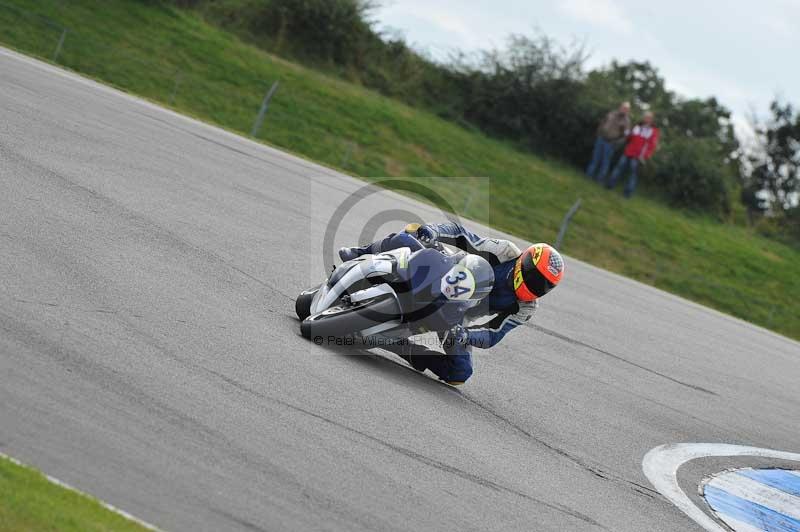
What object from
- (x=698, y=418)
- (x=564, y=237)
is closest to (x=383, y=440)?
(x=698, y=418)

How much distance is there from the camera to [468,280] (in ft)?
25.4

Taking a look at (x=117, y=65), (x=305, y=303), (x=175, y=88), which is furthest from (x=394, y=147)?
(x=305, y=303)

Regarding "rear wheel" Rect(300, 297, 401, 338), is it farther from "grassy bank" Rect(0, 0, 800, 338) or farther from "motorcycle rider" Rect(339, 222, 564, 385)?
"grassy bank" Rect(0, 0, 800, 338)

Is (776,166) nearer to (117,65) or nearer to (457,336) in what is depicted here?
(117,65)

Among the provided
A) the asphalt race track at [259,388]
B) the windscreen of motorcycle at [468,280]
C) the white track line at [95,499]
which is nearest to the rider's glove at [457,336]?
the windscreen of motorcycle at [468,280]

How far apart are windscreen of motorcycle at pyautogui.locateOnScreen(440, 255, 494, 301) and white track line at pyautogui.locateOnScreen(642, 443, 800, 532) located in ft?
6.04

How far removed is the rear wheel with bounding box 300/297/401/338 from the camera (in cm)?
764

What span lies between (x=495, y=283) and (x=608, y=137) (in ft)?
66.6

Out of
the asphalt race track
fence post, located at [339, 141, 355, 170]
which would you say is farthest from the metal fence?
the asphalt race track

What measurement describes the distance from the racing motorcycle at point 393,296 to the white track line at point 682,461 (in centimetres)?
192

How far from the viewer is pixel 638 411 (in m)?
9.63

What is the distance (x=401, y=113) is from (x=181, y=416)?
25.0 m

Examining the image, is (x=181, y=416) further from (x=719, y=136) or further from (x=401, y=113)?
(x=719, y=136)

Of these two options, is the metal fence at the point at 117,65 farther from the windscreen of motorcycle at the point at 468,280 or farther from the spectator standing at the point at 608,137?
the windscreen of motorcycle at the point at 468,280
